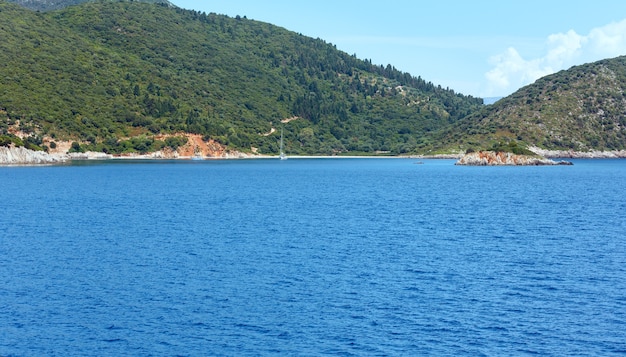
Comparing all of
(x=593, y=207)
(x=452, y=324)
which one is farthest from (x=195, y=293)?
(x=593, y=207)

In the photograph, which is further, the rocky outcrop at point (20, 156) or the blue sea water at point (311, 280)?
the rocky outcrop at point (20, 156)

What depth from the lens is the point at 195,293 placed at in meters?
39.2

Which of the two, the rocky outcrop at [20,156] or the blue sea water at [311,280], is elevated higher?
the rocky outcrop at [20,156]

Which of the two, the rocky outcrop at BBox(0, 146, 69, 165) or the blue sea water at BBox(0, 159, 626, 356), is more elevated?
the rocky outcrop at BBox(0, 146, 69, 165)

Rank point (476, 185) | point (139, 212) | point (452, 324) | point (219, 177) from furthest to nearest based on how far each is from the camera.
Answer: point (219, 177), point (476, 185), point (139, 212), point (452, 324)

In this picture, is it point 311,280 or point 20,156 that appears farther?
point 20,156

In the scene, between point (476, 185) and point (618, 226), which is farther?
point (476, 185)

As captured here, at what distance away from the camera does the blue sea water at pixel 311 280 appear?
3097cm

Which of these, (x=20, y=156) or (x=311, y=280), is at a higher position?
(x=20, y=156)

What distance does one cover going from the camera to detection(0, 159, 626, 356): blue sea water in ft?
102

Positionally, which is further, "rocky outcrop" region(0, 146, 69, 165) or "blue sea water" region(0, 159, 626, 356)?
"rocky outcrop" region(0, 146, 69, 165)

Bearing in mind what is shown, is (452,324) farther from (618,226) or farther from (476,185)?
(476,185)

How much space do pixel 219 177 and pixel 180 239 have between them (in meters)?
90.1

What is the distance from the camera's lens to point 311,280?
1663 inches
